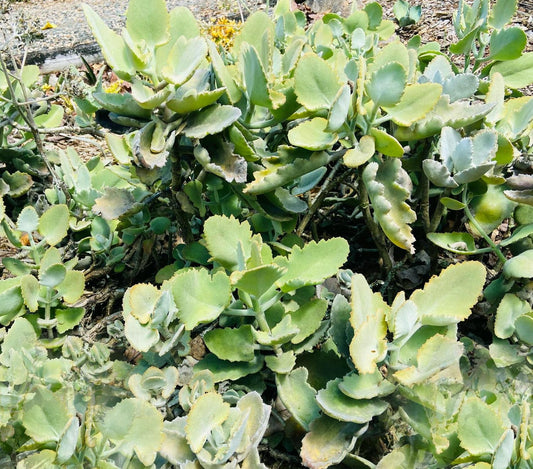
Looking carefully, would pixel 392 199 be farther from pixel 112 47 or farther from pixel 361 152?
pixel 112 47

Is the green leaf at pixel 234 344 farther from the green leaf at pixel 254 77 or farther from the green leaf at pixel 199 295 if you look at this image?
the green leaf at pixel 254 77

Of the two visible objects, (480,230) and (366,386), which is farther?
(480,230)

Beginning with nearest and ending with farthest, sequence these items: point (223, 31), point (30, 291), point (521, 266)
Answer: point (521, 266) → point (30, 291) → point (223, 31)

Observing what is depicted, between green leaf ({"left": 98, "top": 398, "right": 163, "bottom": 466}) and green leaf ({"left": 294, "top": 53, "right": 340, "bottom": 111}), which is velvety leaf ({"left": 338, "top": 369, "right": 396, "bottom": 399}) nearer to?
green leaf ({"left": 98, "top": 398, "right": 163, "bottom": 466})

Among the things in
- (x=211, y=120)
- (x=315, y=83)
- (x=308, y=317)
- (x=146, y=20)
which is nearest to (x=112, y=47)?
(x=146, y=20)

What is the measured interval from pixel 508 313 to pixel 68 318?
2.98ft

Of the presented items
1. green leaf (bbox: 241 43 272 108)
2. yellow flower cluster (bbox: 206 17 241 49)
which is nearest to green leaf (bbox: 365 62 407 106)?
green leaf (bbox: 241 43 272 108)

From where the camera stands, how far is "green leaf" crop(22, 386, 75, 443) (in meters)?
0.86

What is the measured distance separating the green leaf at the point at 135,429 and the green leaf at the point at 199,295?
0.48ft

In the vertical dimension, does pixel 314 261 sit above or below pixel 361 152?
below

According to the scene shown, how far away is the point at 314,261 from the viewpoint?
1032mm

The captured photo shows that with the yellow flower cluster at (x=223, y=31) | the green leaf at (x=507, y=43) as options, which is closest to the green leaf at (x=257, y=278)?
the green leaf at (x=507, y=43)

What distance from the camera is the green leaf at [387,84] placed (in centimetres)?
96

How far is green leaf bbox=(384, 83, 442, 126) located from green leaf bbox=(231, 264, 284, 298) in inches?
13.8
